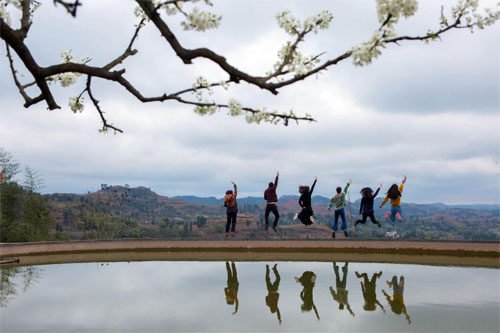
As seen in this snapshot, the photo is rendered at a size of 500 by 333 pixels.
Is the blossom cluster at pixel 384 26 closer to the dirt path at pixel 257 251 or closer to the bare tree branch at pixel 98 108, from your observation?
the bare tree branch at pixel 98 108

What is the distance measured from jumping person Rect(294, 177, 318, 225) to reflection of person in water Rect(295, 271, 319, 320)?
18.4ft

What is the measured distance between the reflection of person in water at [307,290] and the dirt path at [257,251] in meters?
3.04

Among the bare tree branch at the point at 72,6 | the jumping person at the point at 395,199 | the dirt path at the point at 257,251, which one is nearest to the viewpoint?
the bare tree branch at the point at 72,6

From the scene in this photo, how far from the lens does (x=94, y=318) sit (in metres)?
6.41

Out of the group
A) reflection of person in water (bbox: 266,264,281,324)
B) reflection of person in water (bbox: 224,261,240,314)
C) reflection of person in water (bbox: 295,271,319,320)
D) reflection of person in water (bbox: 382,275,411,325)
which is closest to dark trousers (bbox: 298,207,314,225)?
reflection of person in water (bbox: 224,261,240,314)

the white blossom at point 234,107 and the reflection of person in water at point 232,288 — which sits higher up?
the white blossom at point 234,107

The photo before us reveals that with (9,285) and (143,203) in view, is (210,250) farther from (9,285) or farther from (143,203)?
(143,203)

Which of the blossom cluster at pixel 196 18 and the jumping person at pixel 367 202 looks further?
the jumping person at pixel 367 202

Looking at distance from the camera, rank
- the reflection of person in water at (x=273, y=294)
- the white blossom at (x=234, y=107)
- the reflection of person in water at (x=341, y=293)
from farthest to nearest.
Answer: the reflection of person in water at (x=341, y=293) < the reflection of person in water at (x=273, y=294) < the white blossom at (x=234, y=107)

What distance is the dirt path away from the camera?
40.7 feet

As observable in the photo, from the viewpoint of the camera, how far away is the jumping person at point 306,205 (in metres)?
15.7

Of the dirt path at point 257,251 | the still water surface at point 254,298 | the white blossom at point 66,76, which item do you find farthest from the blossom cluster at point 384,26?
the dirt path at point 257,251

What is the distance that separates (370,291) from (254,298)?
7.30ft

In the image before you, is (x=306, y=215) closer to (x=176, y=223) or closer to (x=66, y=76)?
(x=66, y=76)
